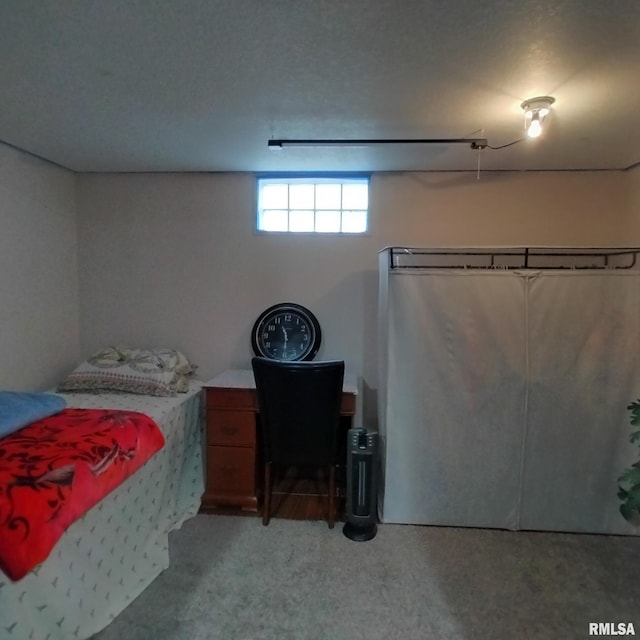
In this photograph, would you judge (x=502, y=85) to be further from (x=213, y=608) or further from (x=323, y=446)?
(x=213, y=608)

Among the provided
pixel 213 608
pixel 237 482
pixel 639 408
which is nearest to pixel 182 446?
pixel 237 482

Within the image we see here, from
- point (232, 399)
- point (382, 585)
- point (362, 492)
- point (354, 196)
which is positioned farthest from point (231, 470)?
point (354, 196)

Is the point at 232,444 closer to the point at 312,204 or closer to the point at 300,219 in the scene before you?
the point at 300,219

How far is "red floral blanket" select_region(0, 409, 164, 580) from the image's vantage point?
1299 millimetres

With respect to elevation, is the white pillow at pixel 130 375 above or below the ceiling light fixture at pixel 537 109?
below

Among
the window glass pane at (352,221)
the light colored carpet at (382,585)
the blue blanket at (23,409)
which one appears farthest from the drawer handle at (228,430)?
the window glass pane at (352,221)

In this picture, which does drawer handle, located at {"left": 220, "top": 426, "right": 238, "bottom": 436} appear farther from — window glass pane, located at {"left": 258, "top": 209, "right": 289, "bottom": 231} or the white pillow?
window glass pane, located at {"left": 258, "top": 209, "right": 289, "bottom": 231}

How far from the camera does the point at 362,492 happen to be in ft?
7.88

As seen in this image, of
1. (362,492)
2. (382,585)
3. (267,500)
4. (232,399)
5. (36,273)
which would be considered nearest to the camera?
(382,585)

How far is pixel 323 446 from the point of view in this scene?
2447 millimetres

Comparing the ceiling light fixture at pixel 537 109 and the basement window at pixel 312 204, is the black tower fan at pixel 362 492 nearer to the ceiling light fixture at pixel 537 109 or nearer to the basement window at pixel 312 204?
the basement window at pixel 312 204

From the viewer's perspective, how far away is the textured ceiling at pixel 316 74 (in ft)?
4.15

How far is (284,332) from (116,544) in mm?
1644

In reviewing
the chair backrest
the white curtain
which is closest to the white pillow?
the chair backrest
